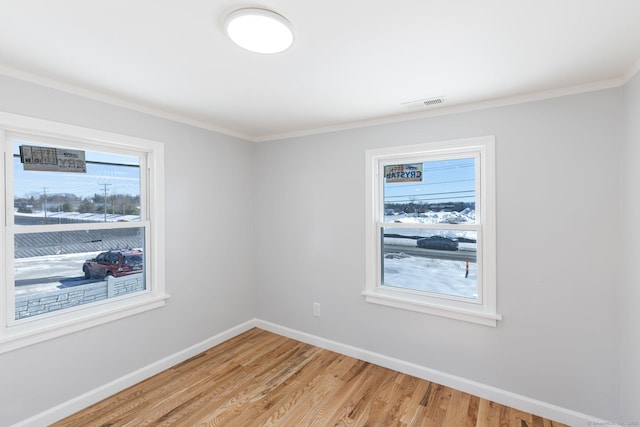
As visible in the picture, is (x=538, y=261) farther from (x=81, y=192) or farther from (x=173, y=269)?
(x=81, y=192)

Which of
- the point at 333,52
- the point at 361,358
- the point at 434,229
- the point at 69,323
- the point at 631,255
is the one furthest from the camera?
the point at 361,358

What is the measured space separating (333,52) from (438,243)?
188cm

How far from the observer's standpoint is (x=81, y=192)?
2344mm

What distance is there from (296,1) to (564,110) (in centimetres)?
205

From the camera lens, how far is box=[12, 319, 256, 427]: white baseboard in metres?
2.03

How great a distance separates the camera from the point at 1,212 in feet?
6.27

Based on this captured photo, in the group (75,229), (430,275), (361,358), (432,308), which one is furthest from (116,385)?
(430,275)

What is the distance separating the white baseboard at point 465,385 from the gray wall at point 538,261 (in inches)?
1.9

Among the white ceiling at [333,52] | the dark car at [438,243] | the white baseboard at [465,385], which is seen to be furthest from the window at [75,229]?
the dark car at [438,243]

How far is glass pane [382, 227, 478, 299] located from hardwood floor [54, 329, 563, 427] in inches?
33.2

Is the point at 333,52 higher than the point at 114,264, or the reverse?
the point at 333,52

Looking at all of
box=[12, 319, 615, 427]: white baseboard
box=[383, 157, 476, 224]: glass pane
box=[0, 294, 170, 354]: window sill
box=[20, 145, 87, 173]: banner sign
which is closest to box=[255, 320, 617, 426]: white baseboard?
box=[12, 319, 615, 427]: white baseboard

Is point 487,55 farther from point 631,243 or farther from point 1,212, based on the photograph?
point 1,212

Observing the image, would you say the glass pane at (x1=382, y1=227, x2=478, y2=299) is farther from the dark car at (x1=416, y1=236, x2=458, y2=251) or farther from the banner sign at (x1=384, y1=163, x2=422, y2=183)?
the banner sign at (x1=384, y1=163, x2=422, y2=183)
